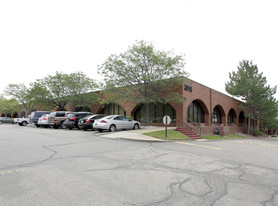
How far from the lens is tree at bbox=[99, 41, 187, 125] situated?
19.0 metres

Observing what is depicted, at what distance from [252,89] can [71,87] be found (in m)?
30.3

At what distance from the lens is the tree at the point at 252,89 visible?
34281 millimetres

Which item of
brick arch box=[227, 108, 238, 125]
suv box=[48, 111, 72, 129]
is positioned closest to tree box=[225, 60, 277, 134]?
brick arch box=[227, 108, 238, 125]

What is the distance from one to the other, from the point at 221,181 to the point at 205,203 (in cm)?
156

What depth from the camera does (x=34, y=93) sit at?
30594mm

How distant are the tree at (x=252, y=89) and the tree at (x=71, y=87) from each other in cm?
2534

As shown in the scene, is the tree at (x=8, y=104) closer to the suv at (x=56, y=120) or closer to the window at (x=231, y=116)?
the suv at (x=56, y=120)

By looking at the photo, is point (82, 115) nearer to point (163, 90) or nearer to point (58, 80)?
point (163, 90)

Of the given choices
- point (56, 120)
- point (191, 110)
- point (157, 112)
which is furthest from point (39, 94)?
point (191, 110)

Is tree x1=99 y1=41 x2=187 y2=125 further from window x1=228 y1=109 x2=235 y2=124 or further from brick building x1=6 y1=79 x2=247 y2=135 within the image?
window x1=228 y1=109 x2=235 y2=124

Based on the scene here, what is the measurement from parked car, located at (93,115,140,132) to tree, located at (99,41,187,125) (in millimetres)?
2795

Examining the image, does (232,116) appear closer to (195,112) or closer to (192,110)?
(195,112)

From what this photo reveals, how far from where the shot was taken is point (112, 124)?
55.1 feet

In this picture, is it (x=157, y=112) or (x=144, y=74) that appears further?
(x=157, y=112)
